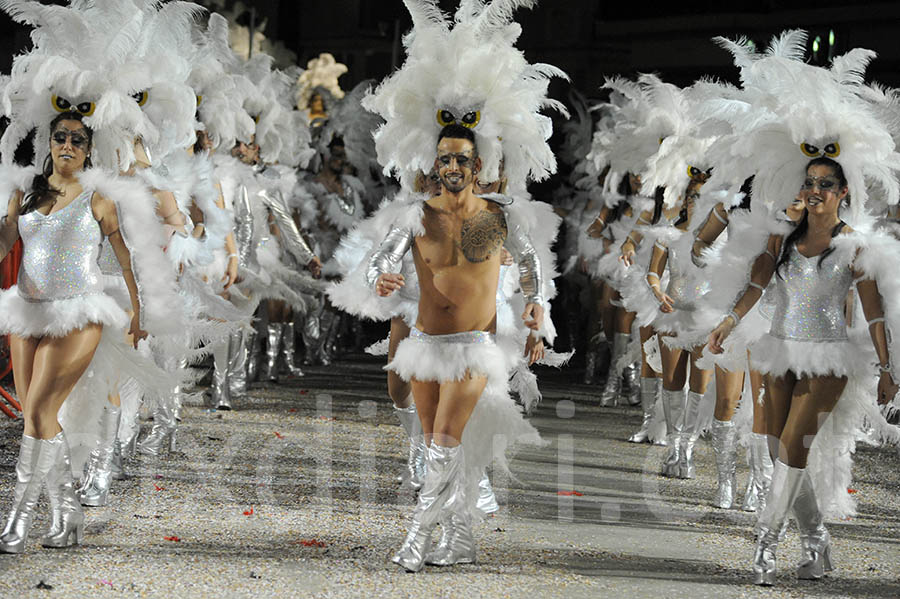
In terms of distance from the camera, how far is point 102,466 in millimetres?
5754

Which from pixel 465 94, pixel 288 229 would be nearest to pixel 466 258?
pixel 465 94

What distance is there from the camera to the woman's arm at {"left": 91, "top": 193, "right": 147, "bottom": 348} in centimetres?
491

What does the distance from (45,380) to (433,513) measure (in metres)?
1.58

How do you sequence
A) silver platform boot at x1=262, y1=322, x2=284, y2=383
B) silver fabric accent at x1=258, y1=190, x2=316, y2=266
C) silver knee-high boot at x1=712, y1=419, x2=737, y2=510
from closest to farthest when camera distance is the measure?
silver knee-high boot at x1=712, y1=419, x2=737, y2=510 < silver fabric accent at x1=258, y1=190, x2=316, y2=266 < silver platform boot at x1=262, y1=322, x2=284, y2=383

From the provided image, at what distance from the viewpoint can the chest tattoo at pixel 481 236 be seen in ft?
16.0

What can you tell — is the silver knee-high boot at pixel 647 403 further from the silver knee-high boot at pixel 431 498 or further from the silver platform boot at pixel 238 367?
the silver knee-high boot at pixel 431 498

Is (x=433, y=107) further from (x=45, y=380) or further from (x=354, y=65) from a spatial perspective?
(x=354, y=65)

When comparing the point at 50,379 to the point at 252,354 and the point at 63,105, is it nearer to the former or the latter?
the point at 63,105

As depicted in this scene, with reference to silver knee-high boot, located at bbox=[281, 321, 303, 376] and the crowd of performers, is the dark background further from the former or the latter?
the crowd of performers

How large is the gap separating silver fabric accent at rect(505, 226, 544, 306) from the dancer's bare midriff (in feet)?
0.28

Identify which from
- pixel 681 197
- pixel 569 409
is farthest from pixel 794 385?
pixel 569 409

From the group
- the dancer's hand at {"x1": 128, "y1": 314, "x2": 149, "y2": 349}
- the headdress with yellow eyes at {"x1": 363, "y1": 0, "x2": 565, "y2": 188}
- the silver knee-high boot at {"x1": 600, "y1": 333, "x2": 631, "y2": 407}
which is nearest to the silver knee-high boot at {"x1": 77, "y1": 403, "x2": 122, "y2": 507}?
the dancer's hand at {"x1": 128, "y1": 314, "x2": 149, "y2": 349}

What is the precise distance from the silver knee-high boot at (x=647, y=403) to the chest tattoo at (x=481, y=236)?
3.33m

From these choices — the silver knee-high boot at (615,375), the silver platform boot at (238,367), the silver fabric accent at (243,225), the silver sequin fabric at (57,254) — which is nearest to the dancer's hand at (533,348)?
the silver sequin fabric at (57,254)
